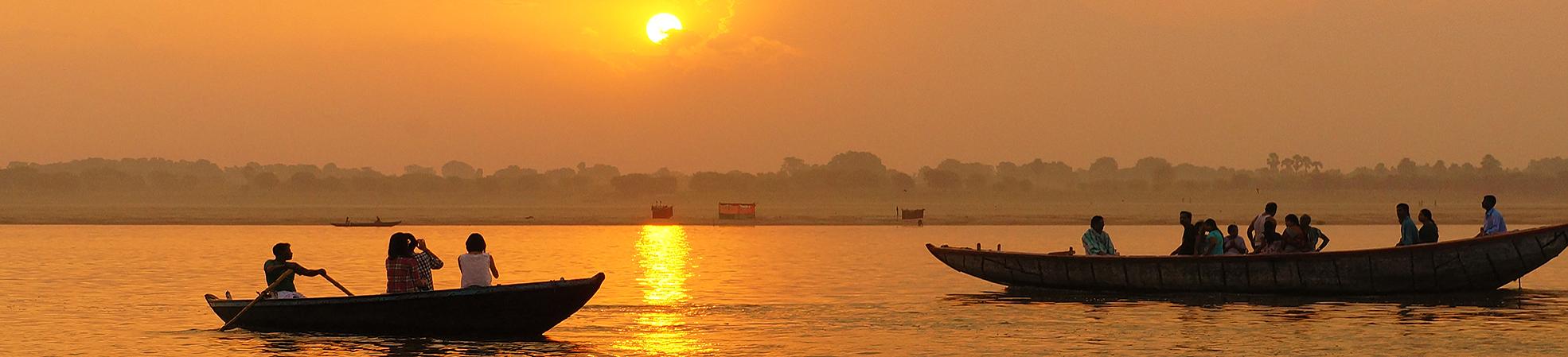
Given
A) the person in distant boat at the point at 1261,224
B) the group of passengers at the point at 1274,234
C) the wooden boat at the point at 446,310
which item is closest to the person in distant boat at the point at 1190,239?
the group of passengers at the point at 1274,234

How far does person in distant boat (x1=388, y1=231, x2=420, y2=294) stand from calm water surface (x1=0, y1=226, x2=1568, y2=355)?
77 centimetres

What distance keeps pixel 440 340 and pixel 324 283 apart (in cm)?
1606

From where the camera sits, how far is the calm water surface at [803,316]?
2170 cm

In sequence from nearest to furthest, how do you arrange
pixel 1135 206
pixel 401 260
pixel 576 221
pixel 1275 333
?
1. pixel 401 260
2. pixel 1275 333
3. pixel 576 221
4. pixel 1135 206

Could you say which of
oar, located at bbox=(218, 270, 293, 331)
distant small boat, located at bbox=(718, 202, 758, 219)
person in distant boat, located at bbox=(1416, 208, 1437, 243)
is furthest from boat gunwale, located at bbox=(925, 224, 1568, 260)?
distant small boat, located at bbox=(718, 202, 758, 219)

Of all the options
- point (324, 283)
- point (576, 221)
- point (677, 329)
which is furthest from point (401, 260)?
point (576, 221)

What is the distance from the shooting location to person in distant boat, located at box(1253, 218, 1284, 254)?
29.5 m

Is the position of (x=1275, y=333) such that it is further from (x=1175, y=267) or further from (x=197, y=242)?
(x=197, y=242)

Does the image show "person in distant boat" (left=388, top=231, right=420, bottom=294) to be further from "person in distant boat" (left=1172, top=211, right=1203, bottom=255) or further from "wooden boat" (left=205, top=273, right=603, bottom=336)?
"person in distant boat" (left=1172, top=211, right=1203, bottom=255)

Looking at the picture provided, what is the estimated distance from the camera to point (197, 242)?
70.9m

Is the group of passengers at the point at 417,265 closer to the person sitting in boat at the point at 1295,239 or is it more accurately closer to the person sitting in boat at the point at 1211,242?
the person sitting in boat at the point at 1211,242

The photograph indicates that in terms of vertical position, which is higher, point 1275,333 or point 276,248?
point 276,248

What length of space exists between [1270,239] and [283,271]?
54.7ft

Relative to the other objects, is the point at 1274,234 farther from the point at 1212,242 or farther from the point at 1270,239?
the point at 1212,242
